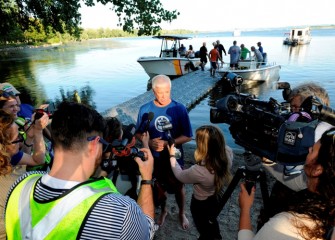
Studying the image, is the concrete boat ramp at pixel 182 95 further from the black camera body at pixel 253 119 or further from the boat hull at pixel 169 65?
the black camera body at pixel 253 119

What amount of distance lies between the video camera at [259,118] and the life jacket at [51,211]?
1.20 meters

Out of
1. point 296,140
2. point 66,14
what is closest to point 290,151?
point 296,140

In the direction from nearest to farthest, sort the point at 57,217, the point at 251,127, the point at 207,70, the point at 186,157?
the point at 57,217, the point at 251,127, the point at 186,157, the point at 207,70

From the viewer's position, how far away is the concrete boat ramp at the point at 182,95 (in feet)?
32.4

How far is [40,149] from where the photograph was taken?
8.16 ft

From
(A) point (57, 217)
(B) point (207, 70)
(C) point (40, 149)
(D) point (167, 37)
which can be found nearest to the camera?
(A) point (57, 217)

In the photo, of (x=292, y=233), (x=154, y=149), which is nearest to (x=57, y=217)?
(x=292, y=233)

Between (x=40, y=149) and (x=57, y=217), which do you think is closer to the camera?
(x=57, y=217)

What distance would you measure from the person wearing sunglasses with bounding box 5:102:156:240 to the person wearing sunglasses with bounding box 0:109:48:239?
794 millimetres

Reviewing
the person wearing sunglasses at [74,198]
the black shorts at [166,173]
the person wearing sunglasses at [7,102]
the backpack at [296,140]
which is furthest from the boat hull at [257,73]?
the person wearing sunglasses at [74,198]

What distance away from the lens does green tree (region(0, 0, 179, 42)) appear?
919cm

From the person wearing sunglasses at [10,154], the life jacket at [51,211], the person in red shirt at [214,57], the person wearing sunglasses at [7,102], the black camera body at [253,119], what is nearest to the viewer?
the life jacket at [51,211]

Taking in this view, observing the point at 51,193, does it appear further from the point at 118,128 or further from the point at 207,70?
the point at 207,70

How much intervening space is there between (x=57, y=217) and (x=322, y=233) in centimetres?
126
